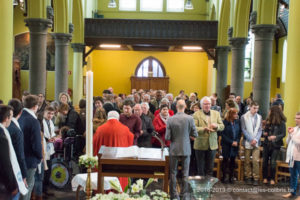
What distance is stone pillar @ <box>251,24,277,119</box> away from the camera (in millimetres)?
11234

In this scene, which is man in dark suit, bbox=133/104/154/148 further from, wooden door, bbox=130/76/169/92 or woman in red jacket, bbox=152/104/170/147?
wooden door, bbox=130/76/169/92

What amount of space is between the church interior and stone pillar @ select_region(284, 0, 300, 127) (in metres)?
0.02

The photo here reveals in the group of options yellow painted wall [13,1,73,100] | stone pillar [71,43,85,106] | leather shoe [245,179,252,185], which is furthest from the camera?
yellow painted wall [13,1,73,100]

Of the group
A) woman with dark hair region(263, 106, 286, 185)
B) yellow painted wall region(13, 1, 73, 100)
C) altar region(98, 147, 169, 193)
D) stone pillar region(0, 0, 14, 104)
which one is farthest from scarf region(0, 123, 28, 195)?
yellow painted wall region(13, 1, 73, 100)

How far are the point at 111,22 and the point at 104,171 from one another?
14.8m

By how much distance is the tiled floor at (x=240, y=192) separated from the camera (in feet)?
22.6

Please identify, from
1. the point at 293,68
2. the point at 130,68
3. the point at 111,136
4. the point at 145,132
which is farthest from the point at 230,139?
the point at 130,68

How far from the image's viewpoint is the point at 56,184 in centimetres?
709

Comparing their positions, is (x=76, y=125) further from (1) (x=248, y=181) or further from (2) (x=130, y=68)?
(2) (x=130, y=68)

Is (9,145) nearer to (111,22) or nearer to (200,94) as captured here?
(111,22)

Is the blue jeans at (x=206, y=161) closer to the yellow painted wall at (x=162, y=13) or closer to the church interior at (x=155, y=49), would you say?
the church interior at (x=155, y=49)

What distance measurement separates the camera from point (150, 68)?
24719mm

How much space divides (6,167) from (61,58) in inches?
459

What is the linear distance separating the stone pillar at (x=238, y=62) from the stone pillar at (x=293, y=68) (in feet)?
21.9
